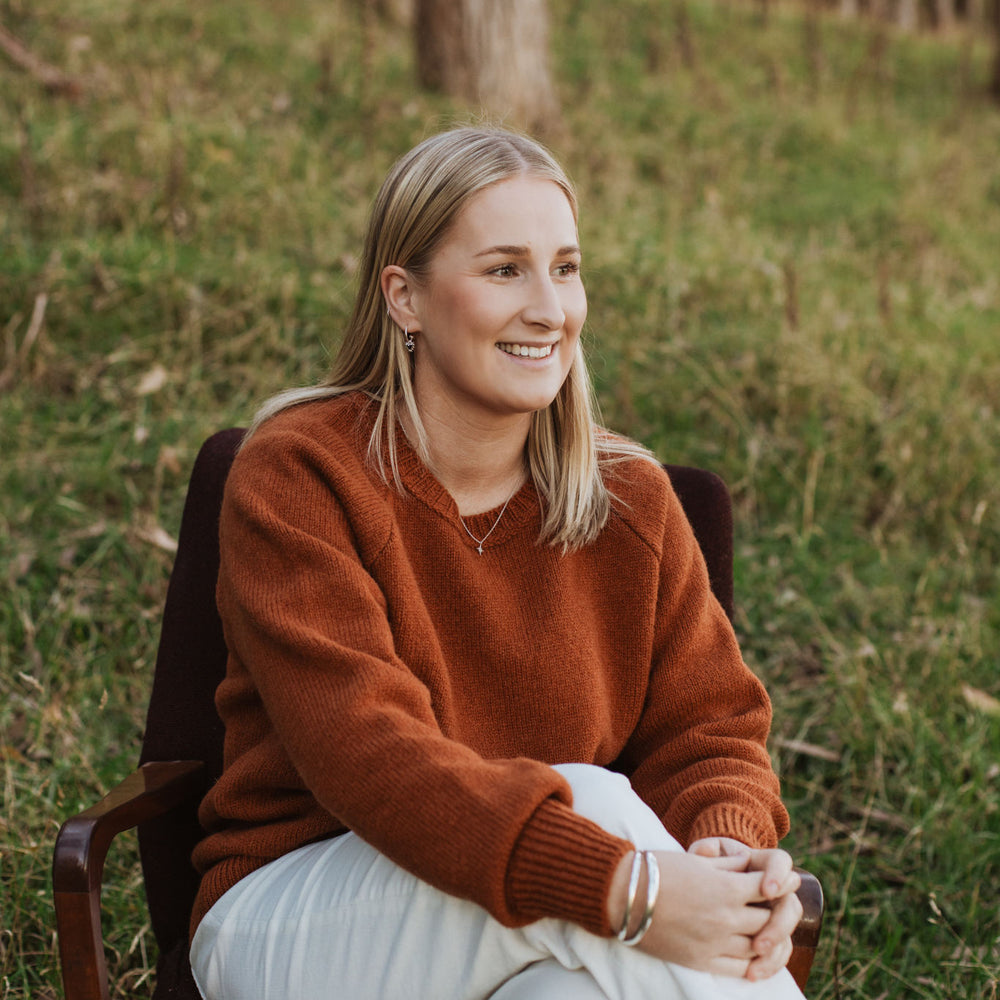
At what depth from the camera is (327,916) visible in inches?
77.1

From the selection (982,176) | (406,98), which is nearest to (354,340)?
(406,98)

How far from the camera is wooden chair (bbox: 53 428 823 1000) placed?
2.35 metres

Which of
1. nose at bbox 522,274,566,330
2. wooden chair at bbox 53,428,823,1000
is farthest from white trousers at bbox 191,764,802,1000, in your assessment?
nose at bbox 522,274,566,330

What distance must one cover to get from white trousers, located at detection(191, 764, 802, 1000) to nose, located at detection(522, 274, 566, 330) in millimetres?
854

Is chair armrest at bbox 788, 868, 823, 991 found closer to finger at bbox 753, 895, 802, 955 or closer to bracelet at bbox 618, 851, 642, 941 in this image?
finger at bbox 753, 895, 802, 955

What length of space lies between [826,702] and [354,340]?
211 centimetres

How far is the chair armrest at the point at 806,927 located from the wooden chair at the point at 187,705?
2.84ft

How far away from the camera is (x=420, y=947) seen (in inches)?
74.6

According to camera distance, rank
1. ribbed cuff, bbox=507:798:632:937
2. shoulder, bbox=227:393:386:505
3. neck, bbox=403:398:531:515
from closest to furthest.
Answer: ribbed cuff, bbox=507:798:632:937, shoulder, bbox=227:393:386:505, neck, bbox=403:398:531:515

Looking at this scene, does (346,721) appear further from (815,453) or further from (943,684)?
(815,453)

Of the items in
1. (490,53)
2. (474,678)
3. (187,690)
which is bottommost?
(187,690)

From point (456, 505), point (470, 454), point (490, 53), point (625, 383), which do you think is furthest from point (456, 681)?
point (490, 53)

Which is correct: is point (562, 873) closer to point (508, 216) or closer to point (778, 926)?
point (778, 926)

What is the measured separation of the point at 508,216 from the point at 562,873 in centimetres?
123
